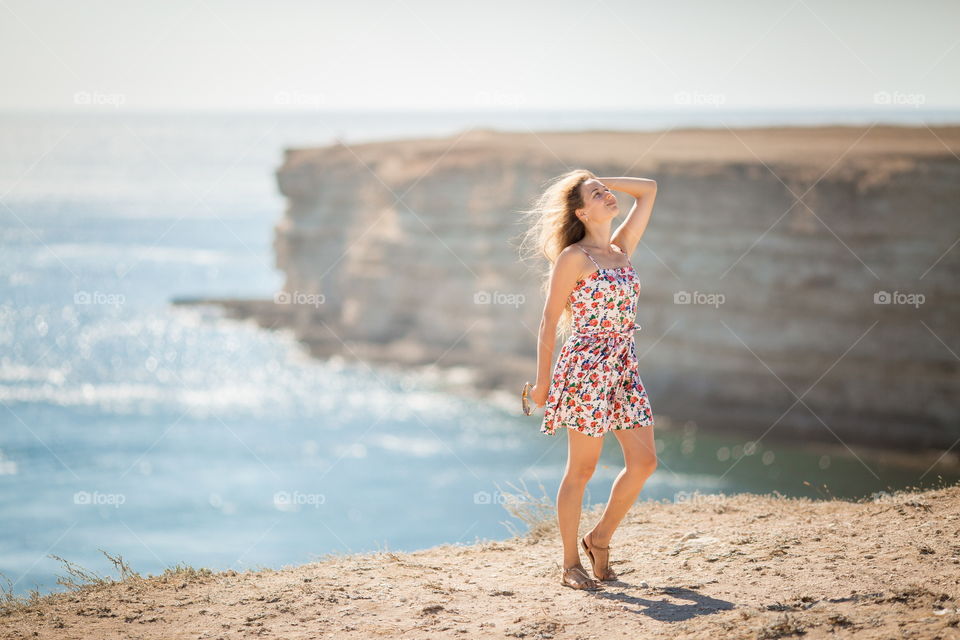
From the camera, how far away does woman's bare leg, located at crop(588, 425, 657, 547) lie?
4.52 metres

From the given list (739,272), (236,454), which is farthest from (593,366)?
(236,454)

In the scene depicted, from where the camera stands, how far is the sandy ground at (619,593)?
4.11 metres

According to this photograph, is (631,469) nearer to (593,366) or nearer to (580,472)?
(580,472)

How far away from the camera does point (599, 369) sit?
4.57m

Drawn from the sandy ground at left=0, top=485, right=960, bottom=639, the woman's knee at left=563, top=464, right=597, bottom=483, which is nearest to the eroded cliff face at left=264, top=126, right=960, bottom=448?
the sandy ground at left=0, top=485, right=960, bottom=639

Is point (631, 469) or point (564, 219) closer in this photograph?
point (631, 469)

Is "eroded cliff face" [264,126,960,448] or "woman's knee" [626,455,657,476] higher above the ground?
"eroded cliff face" [264,126,960,448]

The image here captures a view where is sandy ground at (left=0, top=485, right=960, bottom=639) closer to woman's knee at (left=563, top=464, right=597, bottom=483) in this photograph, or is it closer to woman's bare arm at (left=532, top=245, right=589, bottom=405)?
woman's knee at (left=563, top=464, right=597, bottom=483)

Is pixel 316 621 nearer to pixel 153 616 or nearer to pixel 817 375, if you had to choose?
pixel 153 616

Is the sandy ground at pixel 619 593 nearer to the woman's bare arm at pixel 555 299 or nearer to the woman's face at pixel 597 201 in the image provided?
the woman's bare arm at pixel 555 299

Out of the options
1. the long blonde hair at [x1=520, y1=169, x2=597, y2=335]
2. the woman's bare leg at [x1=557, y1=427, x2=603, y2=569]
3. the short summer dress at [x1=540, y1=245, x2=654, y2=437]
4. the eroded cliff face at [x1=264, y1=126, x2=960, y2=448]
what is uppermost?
the eroded cliff face at [x1=264, y1=126, x2=960, y2=448]

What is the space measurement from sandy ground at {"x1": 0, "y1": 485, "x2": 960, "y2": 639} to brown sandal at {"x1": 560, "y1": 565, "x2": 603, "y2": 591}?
0.20 ft

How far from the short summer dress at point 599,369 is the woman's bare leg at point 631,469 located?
0.16 feet

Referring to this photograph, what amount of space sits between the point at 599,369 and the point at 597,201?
0.85 metres
